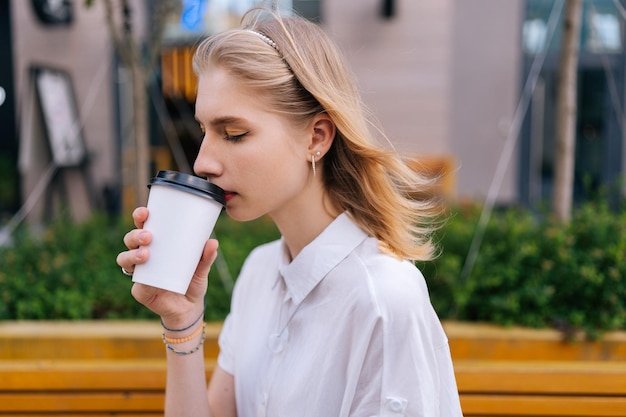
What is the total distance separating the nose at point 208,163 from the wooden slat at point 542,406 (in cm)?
128

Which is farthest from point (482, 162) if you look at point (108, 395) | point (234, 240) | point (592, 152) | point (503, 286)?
point (108, 395)

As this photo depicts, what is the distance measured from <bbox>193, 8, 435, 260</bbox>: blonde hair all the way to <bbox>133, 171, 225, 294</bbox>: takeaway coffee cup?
0.77 ft

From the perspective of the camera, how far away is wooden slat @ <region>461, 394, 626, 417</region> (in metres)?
1.96

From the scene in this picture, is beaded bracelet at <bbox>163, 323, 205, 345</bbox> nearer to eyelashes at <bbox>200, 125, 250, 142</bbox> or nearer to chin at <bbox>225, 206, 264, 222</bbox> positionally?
chin at <bbox>225, 206, 264, 222</bbox>

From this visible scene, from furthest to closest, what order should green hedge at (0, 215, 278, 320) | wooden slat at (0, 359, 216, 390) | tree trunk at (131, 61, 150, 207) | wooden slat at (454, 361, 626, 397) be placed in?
1. tree trunk at (131, 61, 150, 207)
2. green hedge at (0, 215, 278, 320)
3. wooden slat at (0, 359, 216, 390)
4. wooden slat at (454, 361, 626, 397)

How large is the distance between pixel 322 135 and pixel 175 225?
1.21ft

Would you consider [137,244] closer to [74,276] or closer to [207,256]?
[207,256]

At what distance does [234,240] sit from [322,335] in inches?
99.3

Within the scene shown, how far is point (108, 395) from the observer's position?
6.82ft

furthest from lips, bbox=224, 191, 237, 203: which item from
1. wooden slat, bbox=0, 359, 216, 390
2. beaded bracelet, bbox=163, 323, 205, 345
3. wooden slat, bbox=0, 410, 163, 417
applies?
wooden slat, bbox=0, 410, 163, 417

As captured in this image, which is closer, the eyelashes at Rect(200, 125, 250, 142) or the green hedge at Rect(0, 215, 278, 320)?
the eyelashes at Rect(200, 125, 250, 142)

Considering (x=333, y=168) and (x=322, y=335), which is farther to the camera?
(x=333, y=168)

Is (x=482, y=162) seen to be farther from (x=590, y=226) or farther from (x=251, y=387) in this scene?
(x=251, y=387)

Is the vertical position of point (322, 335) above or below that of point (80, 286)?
above
